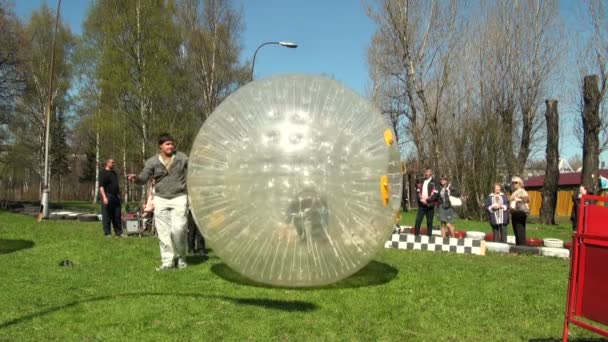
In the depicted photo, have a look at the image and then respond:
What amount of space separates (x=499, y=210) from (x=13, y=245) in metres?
9.48

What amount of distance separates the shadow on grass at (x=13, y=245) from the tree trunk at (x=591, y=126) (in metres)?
21.1

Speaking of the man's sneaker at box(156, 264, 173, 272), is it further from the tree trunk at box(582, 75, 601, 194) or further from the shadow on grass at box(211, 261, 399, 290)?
the tree trunk at box(582, 75, 601, 194)

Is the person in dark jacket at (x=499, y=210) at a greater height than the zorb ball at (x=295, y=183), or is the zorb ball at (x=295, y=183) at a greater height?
the zorb ball at (x=295, y=183)

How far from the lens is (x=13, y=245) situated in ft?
29.8

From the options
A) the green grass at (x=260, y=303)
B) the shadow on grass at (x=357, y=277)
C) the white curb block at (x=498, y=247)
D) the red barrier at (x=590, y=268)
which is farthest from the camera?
the white curb block at (x=498, y=247)

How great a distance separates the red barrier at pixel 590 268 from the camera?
11.5ft

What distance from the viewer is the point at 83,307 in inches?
197

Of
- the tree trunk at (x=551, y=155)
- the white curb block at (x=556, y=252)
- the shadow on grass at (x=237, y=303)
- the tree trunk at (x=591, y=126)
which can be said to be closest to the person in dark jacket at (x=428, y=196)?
the white curb block at (x=556, y=252)

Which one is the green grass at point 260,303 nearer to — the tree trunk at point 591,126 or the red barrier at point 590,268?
the red barrier at point 590,268

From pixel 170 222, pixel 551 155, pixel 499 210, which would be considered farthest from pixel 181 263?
pixel 551 155

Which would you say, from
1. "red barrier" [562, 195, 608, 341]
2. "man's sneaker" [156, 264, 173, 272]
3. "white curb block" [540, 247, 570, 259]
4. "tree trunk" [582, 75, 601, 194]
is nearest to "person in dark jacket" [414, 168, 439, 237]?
"white curb block" [540, 247, 570, 259]

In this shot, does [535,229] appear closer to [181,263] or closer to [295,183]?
[181,263]

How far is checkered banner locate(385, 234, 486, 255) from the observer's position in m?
9.71

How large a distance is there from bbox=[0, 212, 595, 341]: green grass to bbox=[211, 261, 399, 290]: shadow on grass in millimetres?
15
